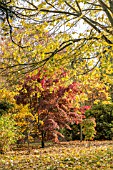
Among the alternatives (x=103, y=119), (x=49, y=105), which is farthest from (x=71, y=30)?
(x=103, y=119)

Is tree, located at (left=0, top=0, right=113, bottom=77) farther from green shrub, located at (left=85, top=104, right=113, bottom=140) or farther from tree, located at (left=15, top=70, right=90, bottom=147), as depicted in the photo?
green shrub, located at (left=85, top=104, right=113, bottom=140)

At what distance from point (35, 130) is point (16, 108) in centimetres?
165

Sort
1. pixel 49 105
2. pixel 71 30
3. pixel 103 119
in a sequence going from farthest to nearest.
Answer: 1. pixel 103 119
2. pixel 49 105
3. pixel 71 30

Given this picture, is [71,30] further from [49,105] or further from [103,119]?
[103,119]

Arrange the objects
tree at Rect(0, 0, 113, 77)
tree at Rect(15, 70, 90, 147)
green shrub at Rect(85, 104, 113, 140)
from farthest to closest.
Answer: green shrub at Rect(85, 104, 113, 140)
tree at Rect(15, 70, 90, 147)
tree at Rect(0, 0, 113, 77)

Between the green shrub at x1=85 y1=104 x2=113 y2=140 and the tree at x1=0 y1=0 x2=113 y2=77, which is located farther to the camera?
the green shrub at x1=85 y1=104 x2=113 y2=140

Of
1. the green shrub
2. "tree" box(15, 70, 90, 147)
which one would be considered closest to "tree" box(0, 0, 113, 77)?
"tree" box(15, 70, 90, 147)

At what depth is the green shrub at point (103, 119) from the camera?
46.9 ft

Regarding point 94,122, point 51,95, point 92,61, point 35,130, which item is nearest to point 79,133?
point 94,122

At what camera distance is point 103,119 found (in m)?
14.7

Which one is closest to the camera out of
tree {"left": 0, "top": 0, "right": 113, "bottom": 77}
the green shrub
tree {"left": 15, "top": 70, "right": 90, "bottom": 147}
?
tree {"left": 0, "top": 0, "right": 113, "bottom": 77}

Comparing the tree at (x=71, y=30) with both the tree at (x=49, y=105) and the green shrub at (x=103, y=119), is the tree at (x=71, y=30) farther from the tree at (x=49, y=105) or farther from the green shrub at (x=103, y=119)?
the green shrub at (x=103, y=119)

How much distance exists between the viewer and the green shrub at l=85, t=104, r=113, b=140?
14.3m

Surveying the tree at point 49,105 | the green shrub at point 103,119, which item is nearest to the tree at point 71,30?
the tree at point 49,105
